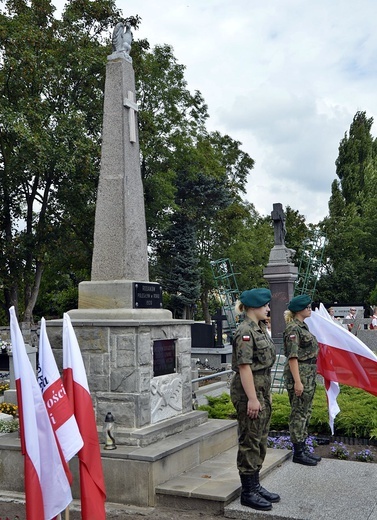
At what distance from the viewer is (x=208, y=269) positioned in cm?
3600

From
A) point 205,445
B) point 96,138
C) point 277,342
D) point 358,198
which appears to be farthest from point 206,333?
Answer: point 358,198

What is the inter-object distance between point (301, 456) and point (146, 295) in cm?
257

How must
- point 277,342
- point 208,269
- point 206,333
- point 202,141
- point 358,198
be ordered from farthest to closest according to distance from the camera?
point 358,198
point 208,269
point 202,141
point 206,333
point 277,342

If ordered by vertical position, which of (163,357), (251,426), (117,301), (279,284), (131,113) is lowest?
(251,426)

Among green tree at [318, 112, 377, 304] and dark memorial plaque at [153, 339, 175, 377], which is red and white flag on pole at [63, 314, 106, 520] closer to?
dark memorial plaque at [153, 339, 175, 377]

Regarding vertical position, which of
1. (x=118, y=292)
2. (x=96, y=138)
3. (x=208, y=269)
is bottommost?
(x=118, y=292)

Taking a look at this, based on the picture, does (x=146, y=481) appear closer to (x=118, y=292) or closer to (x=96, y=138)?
(x=118, y=292)

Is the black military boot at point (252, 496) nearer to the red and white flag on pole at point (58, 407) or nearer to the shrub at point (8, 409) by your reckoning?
the red and white flag on pole at point (58, 407)

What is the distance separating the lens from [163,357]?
273 inches

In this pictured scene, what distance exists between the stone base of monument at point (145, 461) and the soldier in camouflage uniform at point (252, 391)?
892 millimetres

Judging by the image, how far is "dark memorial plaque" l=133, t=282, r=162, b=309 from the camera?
22.6 feet

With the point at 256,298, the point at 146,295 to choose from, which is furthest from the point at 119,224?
the point at 256,298

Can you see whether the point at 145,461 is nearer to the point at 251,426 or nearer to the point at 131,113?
the point at 251,426

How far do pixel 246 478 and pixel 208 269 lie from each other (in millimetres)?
30532
